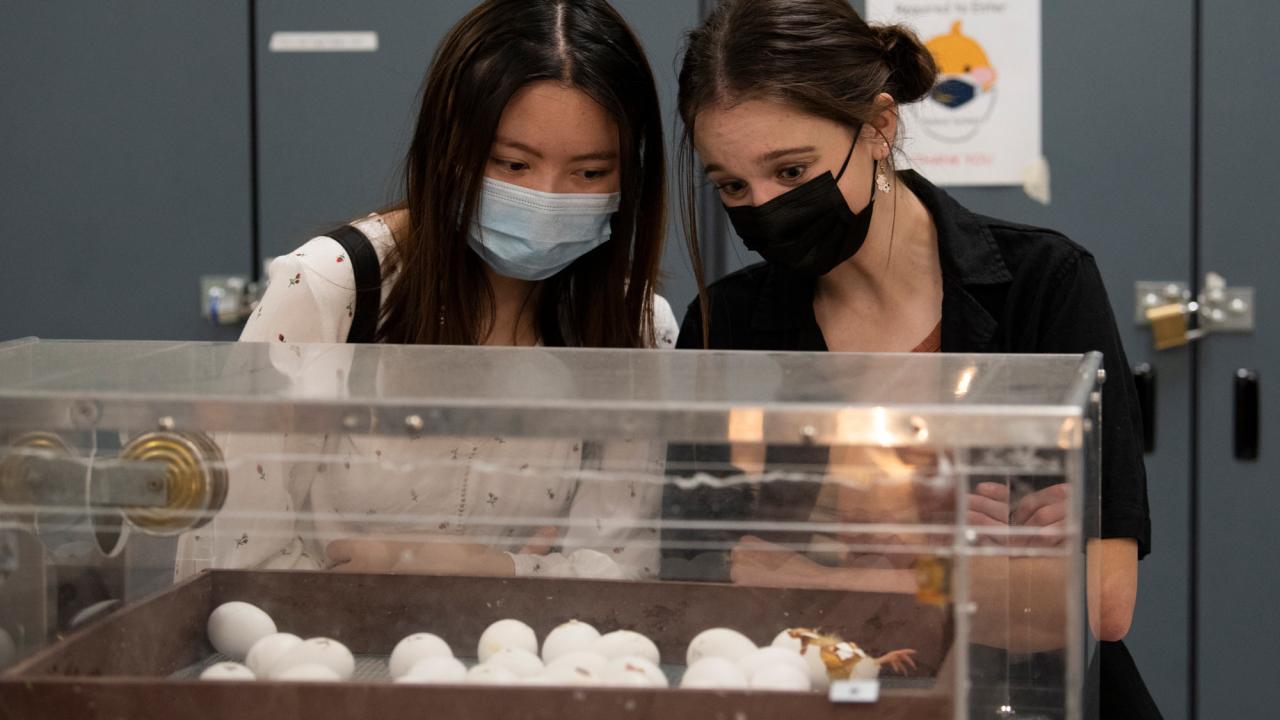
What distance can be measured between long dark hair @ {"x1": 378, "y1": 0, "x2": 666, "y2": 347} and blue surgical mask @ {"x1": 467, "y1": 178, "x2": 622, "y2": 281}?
0.02 metres

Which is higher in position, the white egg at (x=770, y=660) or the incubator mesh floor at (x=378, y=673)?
the white egg at (x=770, y=660)

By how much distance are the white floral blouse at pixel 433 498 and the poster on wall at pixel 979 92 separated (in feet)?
5.60

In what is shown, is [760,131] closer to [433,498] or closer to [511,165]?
[511,165]

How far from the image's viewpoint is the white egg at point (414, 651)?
3.05 ft

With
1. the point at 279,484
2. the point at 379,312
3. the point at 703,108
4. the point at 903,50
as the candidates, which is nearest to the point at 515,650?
the point at 279,484

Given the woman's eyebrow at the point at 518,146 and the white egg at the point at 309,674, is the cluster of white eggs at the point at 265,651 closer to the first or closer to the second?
the white egg at the point at 309,674

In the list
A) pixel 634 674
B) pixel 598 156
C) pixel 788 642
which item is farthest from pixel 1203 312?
pixel 634 674

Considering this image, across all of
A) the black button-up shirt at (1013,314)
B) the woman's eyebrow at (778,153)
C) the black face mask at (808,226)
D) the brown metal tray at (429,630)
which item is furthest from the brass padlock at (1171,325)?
the brown metal tray at (429,630)

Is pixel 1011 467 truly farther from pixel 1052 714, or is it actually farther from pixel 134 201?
pixel 134 201

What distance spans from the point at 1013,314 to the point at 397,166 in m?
1.36

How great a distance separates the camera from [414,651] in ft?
3.11

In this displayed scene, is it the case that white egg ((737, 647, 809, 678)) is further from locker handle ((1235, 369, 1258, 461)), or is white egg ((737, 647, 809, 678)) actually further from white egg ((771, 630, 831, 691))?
locker handle ((1235, 369, 1258, 461))

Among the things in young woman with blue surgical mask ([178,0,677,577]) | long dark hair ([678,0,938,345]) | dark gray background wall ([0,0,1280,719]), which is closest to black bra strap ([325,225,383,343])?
young woman with blue surgical mask ([178,0,677,577])

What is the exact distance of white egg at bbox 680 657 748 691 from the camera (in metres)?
0.82
